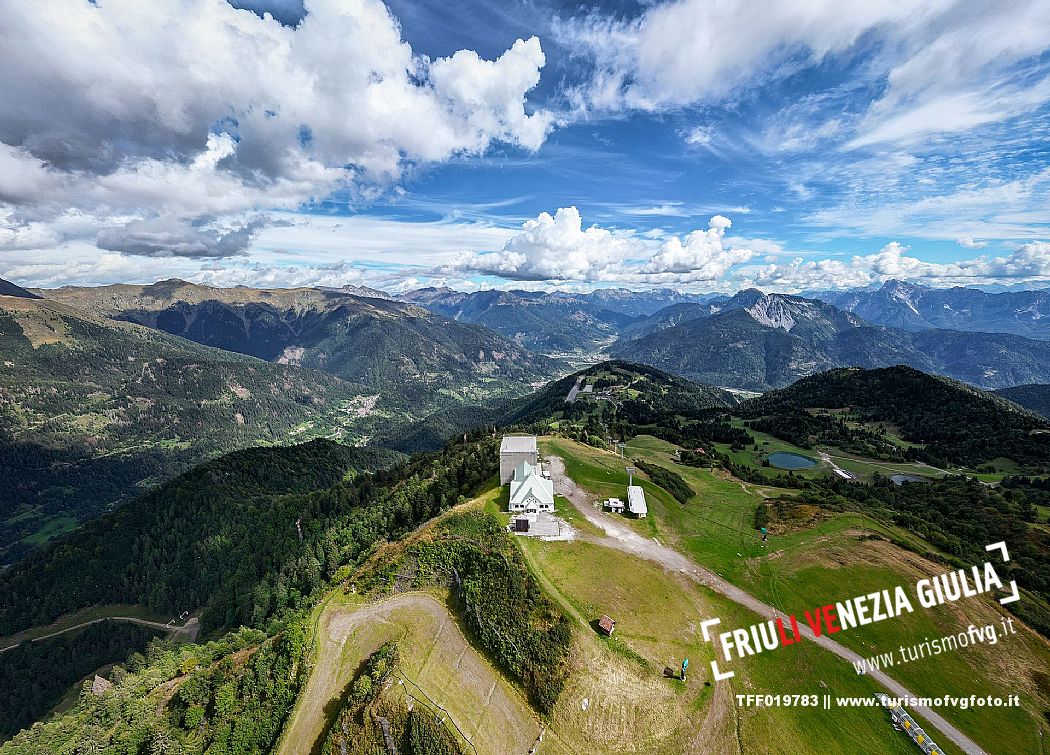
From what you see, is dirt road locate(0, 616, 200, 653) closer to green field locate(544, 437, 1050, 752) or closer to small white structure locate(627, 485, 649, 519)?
green field locate(544, 437, 1050, 752)

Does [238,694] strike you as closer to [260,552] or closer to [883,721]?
[883,721]

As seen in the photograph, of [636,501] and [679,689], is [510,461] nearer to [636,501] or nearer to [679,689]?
[636,501]

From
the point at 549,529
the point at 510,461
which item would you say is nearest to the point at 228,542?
the point at 510,461

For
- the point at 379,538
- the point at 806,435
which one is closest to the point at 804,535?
the point at 379,538

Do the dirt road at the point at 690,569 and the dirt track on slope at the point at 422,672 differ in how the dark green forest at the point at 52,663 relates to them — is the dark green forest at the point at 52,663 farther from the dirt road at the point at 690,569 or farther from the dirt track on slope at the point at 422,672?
the dirt road at the point at 690,569

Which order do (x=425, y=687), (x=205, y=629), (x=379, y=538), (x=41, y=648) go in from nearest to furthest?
(x=425, y=687)
(x=379, y=538)
(x=205, y=629)
(x=41, y=648)

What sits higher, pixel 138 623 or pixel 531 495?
pixel 531 495

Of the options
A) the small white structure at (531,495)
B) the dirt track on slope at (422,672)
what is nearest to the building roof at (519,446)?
the small white structure at (531,495)
